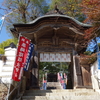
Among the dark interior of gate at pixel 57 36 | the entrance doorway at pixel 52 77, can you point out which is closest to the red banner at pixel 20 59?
the dark interior of gate at pixel 57 36

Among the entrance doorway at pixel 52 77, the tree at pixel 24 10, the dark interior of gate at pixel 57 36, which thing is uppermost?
the tree at pixel 24 10

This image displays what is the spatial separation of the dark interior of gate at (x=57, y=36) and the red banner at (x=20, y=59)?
1584mm

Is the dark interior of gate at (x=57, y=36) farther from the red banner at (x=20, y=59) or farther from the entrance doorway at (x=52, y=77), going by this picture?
the entrance doorway at (x=52, y=77)

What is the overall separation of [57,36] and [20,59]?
3.78 m

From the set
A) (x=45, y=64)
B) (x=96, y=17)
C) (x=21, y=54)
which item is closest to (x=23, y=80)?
(x=21, y=54)

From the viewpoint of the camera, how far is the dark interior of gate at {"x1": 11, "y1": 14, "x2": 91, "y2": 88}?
7254 millimetres

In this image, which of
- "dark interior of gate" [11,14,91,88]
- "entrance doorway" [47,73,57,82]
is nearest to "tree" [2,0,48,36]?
"dark interior of gate" [11,14,91,88]

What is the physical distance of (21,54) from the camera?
5645 millimetres

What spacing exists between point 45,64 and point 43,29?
1673cm

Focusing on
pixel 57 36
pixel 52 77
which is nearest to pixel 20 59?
pixel 57 36

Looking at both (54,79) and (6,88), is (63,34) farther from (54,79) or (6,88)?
(54,79)

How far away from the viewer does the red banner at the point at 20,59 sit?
507 centimetres

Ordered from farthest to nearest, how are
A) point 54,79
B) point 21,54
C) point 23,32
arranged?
1. point 54,79
2. point 23,32
3. point 21,54

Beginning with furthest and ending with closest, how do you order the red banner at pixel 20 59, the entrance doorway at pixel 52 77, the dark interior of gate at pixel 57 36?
the entrance doorway at pixel 52 77, the dark interior of gate at pixel 57 36, the red banner at pixel 20 59
